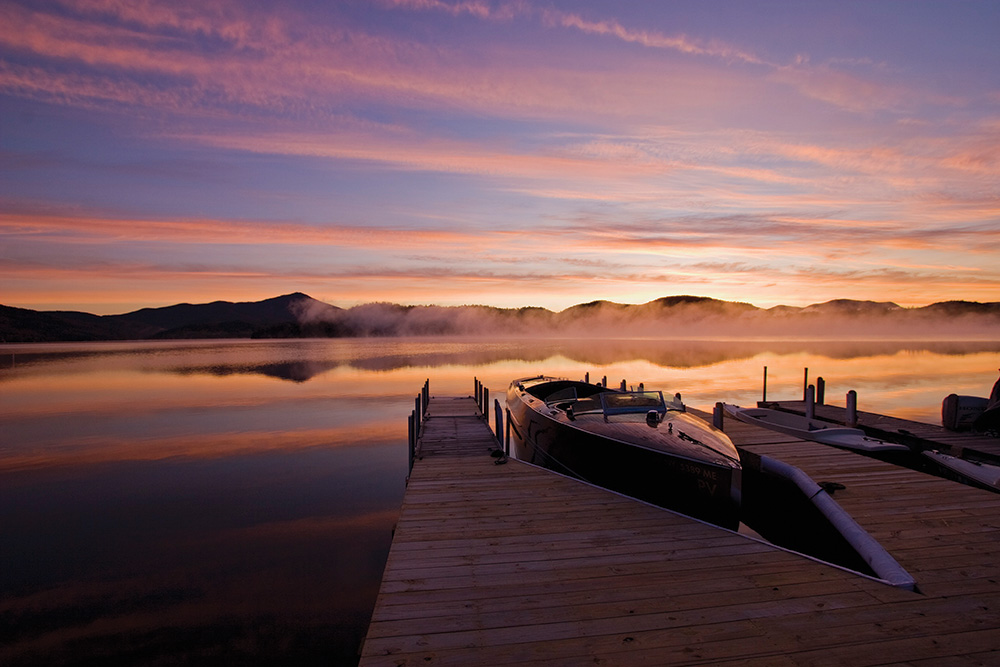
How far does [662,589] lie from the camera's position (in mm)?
5301

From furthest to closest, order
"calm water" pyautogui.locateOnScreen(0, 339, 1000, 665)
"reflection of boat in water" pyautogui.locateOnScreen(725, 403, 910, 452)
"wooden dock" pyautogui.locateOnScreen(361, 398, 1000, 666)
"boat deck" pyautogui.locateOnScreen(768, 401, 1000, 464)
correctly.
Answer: "boat deck" pyautogui.locateOnScreen(768, 401, 1000, 464)
"reflection of boat in water" pyautogui.locateOnScreen(725, 403, 910, 452)
"calm water" pyautogui.locateOnScreen(0, 339, 1000, 665)
"wooden dock" pyautogui.locateOnScreen(361, 398, 1000, 666)

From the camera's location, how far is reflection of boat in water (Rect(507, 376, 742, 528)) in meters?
7.63

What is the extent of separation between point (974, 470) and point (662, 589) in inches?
347

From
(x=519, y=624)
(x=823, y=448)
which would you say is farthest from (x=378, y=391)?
(x=519, y=624)

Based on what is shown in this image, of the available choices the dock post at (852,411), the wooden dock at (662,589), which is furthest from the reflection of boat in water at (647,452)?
the dock post at (852,411)

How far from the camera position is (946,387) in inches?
1326

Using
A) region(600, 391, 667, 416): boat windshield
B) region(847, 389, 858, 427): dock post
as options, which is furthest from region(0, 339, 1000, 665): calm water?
region(847, 389, 858, 427): dock post

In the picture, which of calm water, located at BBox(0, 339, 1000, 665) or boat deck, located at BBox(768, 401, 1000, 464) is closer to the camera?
calm water, located at BBox(0, 339, 1000, 665)

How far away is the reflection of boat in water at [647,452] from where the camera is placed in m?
7.63

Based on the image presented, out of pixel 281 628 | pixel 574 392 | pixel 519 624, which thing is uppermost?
pixel 574 392

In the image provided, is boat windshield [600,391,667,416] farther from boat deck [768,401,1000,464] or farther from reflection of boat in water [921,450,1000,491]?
boat deck [768,401,1000,464]

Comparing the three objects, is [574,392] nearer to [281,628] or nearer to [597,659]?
[281,628]

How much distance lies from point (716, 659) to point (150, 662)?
6.34 meters

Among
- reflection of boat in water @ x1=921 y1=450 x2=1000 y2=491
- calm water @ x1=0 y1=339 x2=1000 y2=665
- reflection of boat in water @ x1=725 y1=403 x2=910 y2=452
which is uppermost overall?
reflection of boat in water @ x1=725 y1=403 x2=910 y2=452
